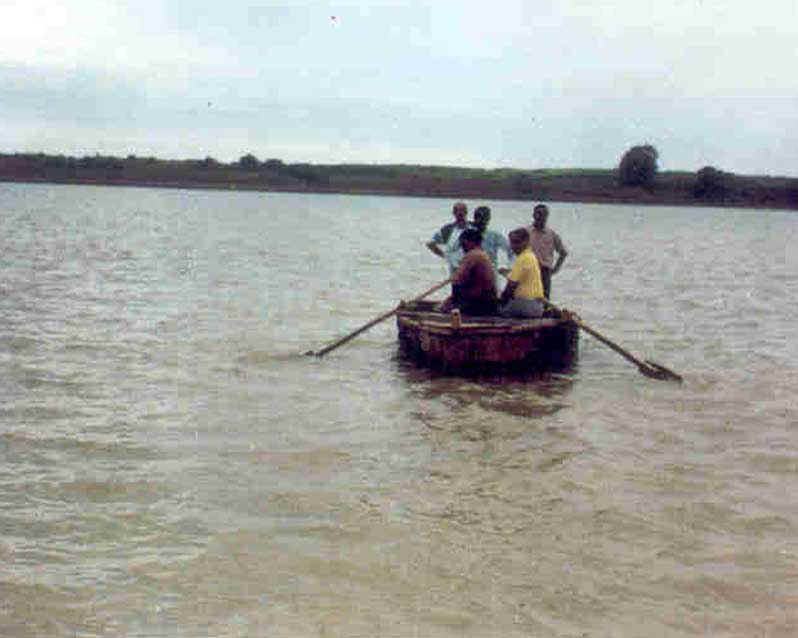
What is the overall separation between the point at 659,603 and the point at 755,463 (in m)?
4.04

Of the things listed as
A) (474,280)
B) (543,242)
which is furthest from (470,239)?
(543,242)

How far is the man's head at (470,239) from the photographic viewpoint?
12938 mm

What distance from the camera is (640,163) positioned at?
11344cm

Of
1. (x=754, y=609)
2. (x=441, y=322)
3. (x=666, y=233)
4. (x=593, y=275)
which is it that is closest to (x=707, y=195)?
(x=666, y=233)

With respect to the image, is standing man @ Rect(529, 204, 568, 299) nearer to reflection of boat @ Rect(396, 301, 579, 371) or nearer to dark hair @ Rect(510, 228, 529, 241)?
reflection of boat @ Rect(396, 301, 579, 371)

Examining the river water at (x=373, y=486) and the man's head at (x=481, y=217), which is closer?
the river water at (x=373, y=486)

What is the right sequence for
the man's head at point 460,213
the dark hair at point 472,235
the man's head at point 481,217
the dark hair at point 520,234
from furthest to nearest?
the man's head at point 460,213 → the man's head at point 481,217 → the dark hair at point 520,234 → the dark hair at point 472,235

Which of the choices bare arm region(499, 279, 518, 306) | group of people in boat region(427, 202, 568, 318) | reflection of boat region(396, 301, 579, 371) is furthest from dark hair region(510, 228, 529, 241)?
reflection of boat region(396, 301, 579, 371)

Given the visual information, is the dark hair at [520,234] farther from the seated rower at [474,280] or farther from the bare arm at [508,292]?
the bare arm at [508,292]

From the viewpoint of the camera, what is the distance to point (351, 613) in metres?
6.16

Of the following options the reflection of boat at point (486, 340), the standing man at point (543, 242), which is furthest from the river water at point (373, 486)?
the standing man at point (543, 242)

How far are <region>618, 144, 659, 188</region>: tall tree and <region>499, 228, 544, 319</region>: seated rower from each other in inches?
4042

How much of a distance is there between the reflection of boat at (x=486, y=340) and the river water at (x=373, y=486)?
0.34 metres

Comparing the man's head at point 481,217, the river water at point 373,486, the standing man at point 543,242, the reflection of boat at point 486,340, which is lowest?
the river water at point 373,486
